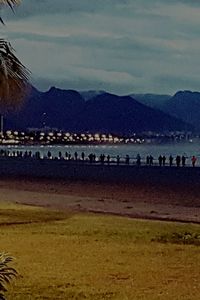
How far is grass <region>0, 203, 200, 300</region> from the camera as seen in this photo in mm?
9453

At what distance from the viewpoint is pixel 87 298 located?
901 centimetres

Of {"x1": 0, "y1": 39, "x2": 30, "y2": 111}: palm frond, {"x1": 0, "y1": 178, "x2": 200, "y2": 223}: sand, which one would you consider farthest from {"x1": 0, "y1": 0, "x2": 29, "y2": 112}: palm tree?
{"x1": 0, "y1": 178, "x2": 200, "y2": 223}: sand

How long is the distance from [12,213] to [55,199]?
699 cm

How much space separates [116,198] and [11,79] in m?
17.7

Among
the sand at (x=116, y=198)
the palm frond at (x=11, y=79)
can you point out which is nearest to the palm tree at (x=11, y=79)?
the palm frond at (x=11, y=79)

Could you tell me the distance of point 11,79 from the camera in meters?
11.0

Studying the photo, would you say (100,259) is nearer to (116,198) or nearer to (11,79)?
(11,79)

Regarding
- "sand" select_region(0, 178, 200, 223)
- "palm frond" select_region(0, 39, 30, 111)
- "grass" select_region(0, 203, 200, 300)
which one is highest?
"palm frond" select_region(0, 39, 30, 111)

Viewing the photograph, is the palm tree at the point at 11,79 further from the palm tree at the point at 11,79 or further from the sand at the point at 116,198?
the sand at the point at 116,198

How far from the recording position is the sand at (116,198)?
22172mm

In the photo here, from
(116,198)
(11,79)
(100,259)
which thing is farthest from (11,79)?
(116,198)

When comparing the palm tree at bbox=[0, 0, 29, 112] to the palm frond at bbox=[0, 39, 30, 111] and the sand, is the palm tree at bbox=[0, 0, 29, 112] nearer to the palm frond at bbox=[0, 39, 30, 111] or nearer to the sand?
the palm frond at bbox=[0, 39, 30, 111]

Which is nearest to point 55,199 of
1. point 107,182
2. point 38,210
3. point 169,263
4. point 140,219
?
point 38,210

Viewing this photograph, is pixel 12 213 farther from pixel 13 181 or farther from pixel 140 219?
pixel 13 181
